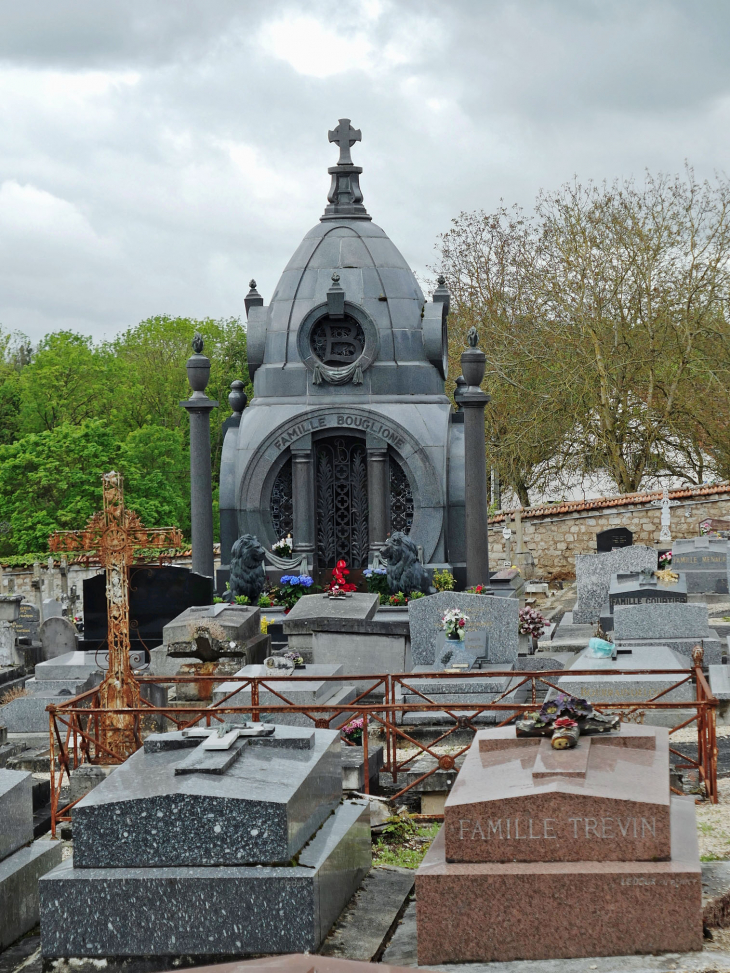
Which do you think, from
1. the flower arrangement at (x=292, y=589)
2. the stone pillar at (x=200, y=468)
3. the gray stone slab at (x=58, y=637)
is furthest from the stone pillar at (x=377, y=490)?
the gray stone slab at (x=58, y=637)

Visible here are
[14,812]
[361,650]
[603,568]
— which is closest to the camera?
[14,812]

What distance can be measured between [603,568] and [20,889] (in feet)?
51.5

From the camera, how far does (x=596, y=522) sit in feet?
101

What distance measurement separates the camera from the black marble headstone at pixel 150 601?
1543 cm

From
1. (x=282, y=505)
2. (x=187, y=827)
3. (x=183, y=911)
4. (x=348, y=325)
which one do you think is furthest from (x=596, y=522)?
(x=183, y=911)

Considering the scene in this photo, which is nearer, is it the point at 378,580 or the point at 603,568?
the point at 378,580

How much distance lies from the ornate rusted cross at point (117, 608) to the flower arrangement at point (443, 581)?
28.0 feet

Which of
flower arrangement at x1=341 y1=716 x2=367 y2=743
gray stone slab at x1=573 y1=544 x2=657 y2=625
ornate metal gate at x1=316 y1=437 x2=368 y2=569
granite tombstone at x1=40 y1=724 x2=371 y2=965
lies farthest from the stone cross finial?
granite tombstone at x1=40 y1=724 x2=371 y2=965

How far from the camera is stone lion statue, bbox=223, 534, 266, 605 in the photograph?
16938mm

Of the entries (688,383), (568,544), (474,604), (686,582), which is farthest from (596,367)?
(474,604)

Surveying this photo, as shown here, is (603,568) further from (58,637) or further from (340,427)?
(58,637)

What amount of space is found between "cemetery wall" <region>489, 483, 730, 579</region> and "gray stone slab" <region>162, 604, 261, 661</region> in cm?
1755

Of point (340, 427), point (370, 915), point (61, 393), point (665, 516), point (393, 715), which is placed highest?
point (61, 393)

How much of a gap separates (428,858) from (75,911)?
152 centimetres
